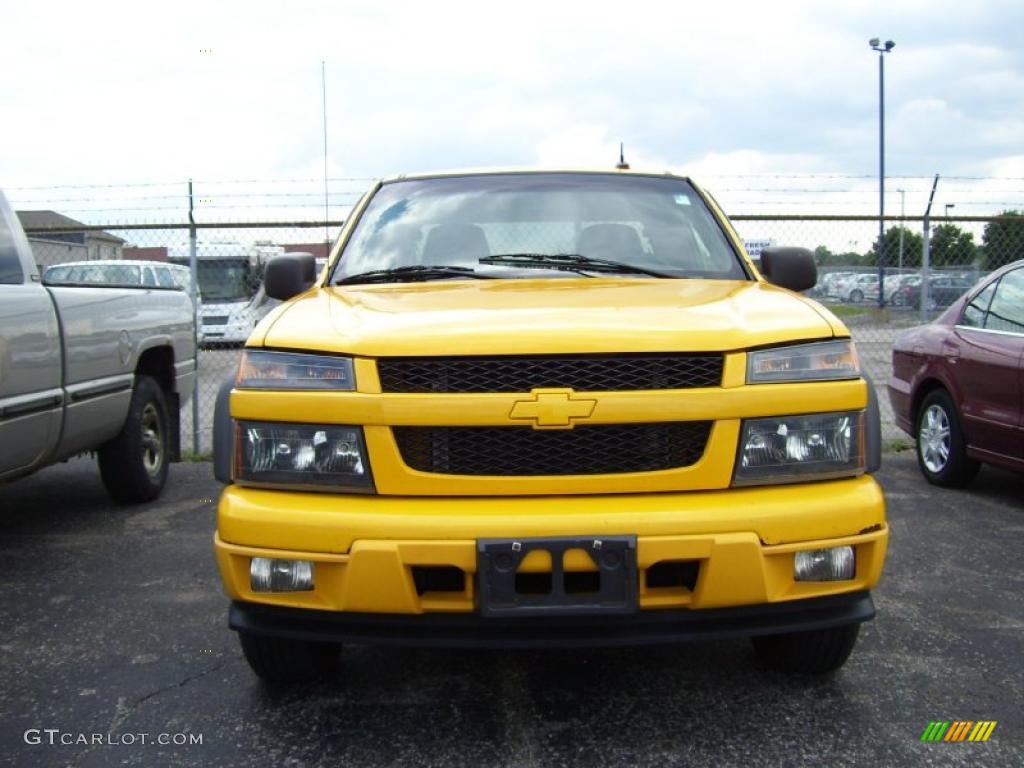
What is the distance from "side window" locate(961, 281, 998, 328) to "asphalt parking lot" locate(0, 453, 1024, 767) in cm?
204

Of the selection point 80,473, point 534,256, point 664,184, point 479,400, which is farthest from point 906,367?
point 80,473

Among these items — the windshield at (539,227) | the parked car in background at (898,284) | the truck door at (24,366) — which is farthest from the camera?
the parked car in background at (898,284)

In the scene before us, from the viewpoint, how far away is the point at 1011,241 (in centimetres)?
895

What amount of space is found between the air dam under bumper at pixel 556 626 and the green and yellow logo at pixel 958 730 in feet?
1.75

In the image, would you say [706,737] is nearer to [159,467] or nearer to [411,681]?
[411,681]

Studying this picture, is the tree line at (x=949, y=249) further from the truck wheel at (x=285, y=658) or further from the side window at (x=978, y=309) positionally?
the truck wheel at (x=285, y=658)

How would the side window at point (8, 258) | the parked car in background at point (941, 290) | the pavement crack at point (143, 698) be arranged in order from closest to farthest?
the pavement crack at point (143, 698) < the side window at point (8, 258) < the parked car in background at point (941, 290)

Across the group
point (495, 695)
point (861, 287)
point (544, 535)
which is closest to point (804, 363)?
point (544, 535)

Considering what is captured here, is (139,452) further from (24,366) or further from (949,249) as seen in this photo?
(949,249)

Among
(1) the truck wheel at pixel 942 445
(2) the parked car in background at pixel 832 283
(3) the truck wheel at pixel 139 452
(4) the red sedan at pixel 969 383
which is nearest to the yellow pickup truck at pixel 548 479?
(4) the red sedan at pixel 969 383

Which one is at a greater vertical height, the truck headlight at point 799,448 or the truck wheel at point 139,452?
the truck headlight at point 799,448

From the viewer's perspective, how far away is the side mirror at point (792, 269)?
366cm

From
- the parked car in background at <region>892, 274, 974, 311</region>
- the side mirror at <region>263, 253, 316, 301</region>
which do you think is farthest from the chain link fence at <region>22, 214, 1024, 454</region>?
the side mirror at <region>263, 253, 316, 301</region>

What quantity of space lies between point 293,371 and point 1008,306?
15.1ft
